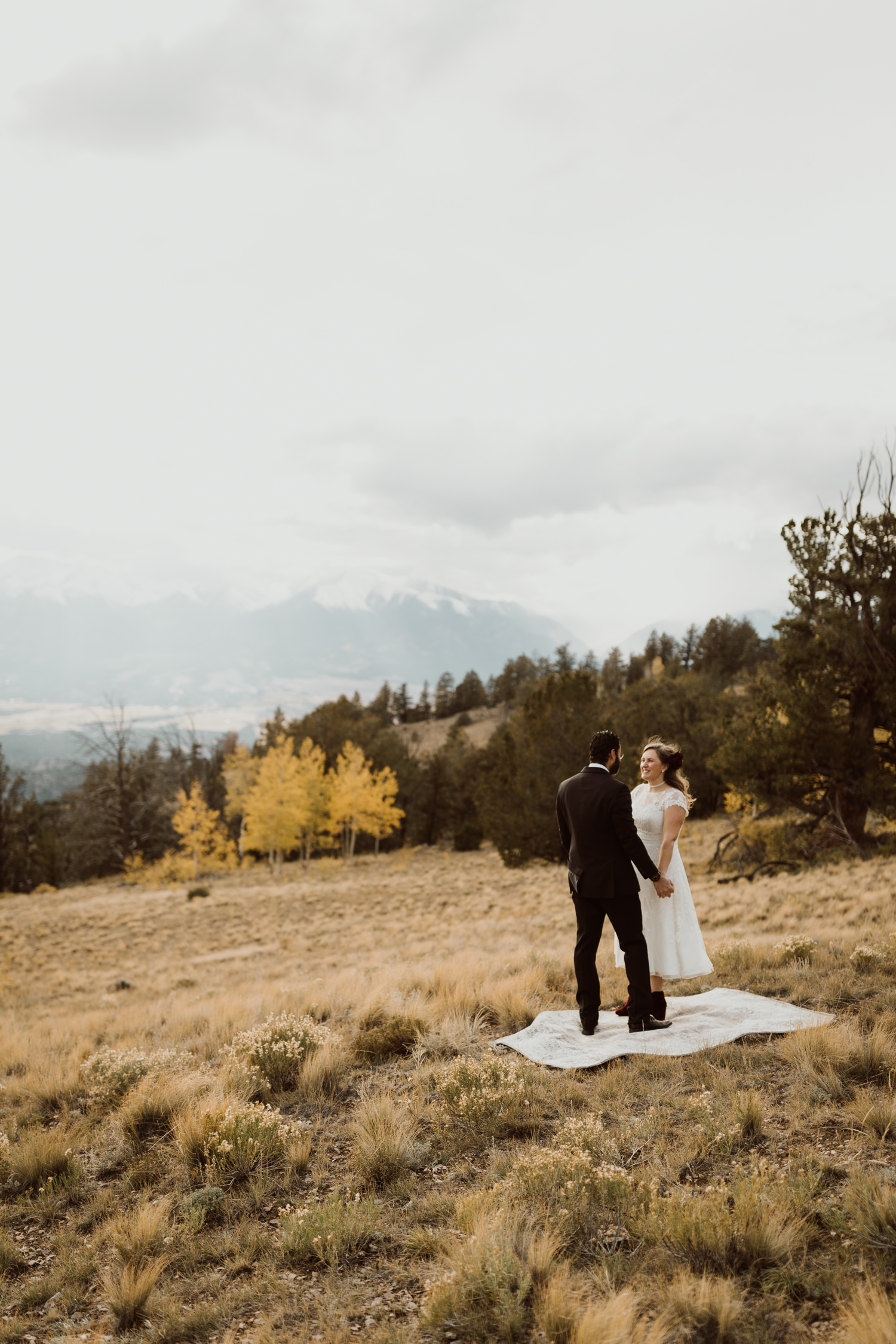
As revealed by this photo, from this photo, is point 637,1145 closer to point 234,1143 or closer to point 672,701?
point 234,1143

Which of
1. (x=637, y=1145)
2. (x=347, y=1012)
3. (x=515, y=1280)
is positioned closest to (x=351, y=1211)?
(x=515, y=1280)

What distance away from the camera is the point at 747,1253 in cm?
286

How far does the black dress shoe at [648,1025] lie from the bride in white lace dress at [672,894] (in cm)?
12

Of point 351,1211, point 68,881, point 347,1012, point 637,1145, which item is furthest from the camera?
point 68,881

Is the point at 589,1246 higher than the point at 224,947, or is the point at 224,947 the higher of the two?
the point at 589,1246

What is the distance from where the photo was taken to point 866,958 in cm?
646

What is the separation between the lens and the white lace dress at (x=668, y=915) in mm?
5625

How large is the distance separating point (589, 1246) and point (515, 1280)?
1.42 ft

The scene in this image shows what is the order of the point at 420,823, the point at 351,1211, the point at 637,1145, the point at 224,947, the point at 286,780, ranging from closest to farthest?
the point at 351,1211 < the point at 637,1145 < the point at 224,947 < the point at 286,780 < the point at 420,823

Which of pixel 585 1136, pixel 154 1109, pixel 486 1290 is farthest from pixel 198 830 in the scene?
pixel 486 1290

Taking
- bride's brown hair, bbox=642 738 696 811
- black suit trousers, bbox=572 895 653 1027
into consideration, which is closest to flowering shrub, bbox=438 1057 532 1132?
black suit trousers, bbox=572 895 653 1027

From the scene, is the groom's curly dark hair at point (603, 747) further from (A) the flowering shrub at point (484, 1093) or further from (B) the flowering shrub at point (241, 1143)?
(B) the flowering shrub at point (241, 1143)

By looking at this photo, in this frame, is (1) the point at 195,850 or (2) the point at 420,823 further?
(2) the point at 420,823

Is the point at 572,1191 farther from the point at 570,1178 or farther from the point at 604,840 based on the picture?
the point at 604,840
